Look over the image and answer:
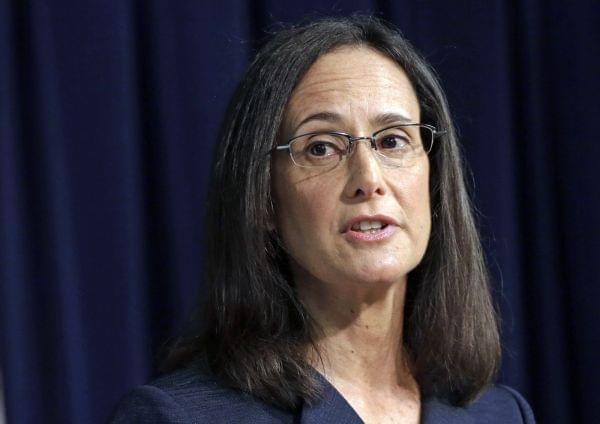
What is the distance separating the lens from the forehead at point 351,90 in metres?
1.59

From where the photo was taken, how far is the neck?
1601mm

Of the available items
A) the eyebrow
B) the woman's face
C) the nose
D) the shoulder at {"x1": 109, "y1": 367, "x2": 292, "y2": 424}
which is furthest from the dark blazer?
the eyebrow

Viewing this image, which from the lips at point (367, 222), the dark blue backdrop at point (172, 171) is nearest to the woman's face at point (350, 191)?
the lips at point (367, 222)

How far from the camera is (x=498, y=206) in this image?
216 centimetres

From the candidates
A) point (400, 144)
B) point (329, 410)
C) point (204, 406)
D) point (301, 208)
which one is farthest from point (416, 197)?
point (204, 406)

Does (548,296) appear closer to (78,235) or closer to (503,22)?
(503,22)

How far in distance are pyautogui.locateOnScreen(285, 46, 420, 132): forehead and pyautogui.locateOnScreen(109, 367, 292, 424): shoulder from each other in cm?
46

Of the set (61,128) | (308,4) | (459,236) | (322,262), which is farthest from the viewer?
(308,4)

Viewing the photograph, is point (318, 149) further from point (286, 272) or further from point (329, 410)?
point (329, 410)

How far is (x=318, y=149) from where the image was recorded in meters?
1.58

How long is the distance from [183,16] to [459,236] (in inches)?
29.9

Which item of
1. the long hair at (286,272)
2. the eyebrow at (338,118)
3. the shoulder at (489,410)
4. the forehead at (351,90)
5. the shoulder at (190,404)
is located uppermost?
the forehead at (351,90)

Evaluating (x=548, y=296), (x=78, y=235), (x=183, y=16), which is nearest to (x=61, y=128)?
(x=78, y=235)

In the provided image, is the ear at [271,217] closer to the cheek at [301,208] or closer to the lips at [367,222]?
the cheek at [301,208]
